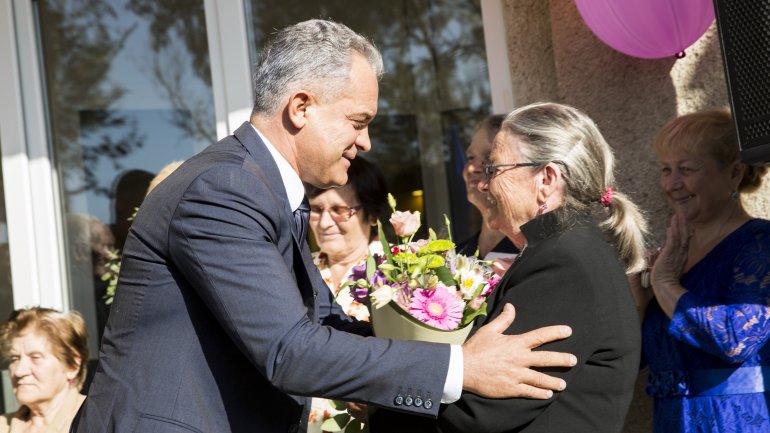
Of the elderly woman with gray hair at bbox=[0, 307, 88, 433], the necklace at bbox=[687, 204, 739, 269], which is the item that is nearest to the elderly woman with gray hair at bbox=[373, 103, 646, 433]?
the necklace at bbox=[687, 204, 739, 269]

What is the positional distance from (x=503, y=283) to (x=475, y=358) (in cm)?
33

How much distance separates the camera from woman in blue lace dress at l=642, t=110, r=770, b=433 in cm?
310

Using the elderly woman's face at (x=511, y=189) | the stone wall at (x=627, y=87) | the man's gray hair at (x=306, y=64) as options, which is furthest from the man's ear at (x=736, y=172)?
the man's gray hair at (x=306, y=64)

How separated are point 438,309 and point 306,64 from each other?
2.18ft

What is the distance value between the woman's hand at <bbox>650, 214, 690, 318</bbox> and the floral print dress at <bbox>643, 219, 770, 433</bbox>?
0.16 ft

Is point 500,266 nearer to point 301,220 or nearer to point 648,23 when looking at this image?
point 301,220

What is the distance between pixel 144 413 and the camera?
6.75 feet

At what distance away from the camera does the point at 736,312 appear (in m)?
3.07

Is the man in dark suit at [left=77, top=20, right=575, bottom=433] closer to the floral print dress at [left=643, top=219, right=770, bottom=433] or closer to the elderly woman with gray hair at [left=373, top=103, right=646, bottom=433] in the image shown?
the elderly woman with gray hair at [left=373, top=103, right=646, bottom=433]

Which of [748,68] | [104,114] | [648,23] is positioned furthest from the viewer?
[104,114]

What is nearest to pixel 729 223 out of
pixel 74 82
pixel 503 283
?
pixel 503 283

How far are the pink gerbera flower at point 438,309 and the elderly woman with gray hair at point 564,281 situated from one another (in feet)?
0.30

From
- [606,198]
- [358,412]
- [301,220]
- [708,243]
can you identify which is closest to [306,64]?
[301,220]

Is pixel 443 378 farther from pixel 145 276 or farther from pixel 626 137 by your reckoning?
pixel 626 137
